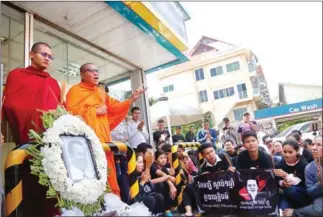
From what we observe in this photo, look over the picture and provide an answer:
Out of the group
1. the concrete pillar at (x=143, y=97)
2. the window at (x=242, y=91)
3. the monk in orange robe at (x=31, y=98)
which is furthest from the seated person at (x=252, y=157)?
the monk in orange robe at (x=31, y=98)

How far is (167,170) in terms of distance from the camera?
5.70 feet

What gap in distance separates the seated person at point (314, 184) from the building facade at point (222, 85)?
54cm

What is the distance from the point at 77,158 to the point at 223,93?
1.52m

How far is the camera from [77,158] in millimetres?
902

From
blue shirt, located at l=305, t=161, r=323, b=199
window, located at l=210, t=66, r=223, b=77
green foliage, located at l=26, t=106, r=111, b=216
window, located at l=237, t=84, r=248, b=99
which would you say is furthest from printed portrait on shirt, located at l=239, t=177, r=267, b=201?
green foliage, located at l=26, t=106, r=111, b=216

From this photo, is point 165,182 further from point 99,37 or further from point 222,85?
point 99,37

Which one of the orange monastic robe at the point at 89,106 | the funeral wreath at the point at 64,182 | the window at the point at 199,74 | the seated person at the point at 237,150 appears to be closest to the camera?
the funeral wreath at the point at 64,182

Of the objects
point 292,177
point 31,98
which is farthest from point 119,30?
point 292,177

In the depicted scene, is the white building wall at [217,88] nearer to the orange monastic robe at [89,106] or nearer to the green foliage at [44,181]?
the orange monastic robe at [89,106]

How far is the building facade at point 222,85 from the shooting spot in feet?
6.72

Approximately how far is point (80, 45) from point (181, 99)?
1.03 meters

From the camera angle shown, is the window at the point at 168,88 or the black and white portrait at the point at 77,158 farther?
the window at the point at 168,88

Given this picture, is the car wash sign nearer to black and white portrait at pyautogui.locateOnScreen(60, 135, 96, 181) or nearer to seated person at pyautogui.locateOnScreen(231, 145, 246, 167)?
seated person at pyautogui.locateOnScreen(231, 145, 246, 167)

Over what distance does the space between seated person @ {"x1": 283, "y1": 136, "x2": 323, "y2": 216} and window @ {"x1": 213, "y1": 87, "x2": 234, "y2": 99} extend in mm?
728
